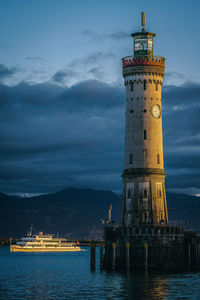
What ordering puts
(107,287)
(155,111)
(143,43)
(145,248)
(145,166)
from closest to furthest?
1. (107,287)
2. (145,248)
3. (145,166)
4. (155,111)
5. (143,43)

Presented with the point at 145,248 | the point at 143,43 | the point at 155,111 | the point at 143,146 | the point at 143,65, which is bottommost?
the point at 145,248

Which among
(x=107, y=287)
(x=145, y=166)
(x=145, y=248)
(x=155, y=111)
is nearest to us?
(x=107, y=287)

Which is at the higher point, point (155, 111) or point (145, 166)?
point (155, 111)

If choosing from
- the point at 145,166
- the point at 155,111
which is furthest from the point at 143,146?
the point at 155,111

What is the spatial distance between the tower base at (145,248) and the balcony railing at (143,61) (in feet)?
99.9

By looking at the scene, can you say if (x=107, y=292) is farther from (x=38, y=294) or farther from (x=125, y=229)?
(x=125, y=229)

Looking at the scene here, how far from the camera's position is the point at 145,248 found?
104750 millimetres

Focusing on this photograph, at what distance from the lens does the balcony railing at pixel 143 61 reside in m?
118

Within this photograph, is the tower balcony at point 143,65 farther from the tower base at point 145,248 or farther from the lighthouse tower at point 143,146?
the tower base at point 145,248

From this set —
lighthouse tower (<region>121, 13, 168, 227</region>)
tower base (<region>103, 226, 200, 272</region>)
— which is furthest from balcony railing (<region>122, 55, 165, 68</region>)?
tower base (<region>103, 226, 200, 272</region>)

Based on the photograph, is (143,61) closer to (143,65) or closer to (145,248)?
(143,65)

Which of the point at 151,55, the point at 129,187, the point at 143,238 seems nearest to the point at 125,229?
the point at 143,238

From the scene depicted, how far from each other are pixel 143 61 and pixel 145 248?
35.0 meters

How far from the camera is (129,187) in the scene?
381 ft
